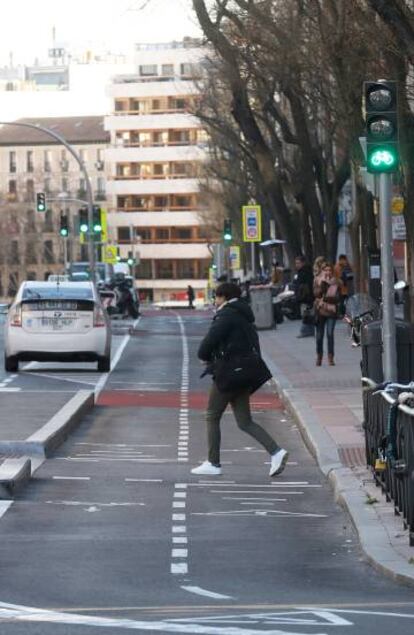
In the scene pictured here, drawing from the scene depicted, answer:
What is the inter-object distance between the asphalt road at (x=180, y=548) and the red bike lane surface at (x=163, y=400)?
4241 mm

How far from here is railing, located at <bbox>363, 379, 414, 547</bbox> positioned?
1268 cm

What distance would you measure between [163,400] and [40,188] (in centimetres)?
15363

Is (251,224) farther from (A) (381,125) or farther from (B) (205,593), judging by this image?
(B) (205,593)

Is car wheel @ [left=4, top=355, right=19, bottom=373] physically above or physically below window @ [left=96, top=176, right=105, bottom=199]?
below

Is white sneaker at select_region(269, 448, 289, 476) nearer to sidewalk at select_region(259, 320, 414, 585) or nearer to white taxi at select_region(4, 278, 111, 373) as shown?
sidewalk at select_region(259, 320, 414, 585)

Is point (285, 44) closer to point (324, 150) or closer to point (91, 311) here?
point (91, 311)

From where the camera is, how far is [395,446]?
1372 cm

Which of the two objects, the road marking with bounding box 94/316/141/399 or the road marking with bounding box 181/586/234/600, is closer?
the road marking with bounding box 181/586/234/600

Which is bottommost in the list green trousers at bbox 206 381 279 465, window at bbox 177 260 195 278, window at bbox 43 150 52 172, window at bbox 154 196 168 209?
window at bbox 177 260 195 278

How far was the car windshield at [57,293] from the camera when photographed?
34.8m

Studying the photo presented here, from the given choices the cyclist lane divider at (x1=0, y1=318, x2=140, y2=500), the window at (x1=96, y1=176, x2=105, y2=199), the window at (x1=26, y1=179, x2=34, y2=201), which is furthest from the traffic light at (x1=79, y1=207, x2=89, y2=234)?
the window at (x1=96, y1=176, x2=105, y2=199)

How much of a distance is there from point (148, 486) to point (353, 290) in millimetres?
41653

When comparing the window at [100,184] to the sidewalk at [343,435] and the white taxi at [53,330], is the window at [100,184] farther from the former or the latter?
the white taxi at [53,330]

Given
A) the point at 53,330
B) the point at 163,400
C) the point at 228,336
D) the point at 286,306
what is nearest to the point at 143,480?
the point at 228,336
